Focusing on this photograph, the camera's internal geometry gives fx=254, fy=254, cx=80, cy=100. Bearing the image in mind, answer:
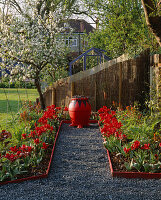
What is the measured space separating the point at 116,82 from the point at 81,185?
458cm

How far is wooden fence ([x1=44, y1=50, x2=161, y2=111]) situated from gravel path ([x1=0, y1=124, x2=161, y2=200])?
3.20 m

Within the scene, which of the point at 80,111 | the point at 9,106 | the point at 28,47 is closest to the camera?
the point at 9,106

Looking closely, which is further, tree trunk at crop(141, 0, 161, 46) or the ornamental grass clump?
tree trunk at crop(141, 0, 161, 46)

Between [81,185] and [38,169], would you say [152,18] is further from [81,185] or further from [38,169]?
[38,169]

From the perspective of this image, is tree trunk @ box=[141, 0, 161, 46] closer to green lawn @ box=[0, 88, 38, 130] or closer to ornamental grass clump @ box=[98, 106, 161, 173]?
ornamental grass clump @ box=[98, 106, 161, 173]

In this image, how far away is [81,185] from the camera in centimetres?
335

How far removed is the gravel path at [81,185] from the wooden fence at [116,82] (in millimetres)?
3200

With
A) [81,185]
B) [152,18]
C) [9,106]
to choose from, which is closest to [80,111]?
[9,106]

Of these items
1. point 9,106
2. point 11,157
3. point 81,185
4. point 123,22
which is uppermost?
point 123,22

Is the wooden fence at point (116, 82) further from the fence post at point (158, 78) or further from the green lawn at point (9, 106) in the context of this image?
the green lawn at point (9, 106)

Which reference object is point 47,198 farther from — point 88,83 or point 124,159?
point 88,83

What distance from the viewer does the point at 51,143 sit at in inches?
207

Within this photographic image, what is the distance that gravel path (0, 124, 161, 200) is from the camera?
304cm

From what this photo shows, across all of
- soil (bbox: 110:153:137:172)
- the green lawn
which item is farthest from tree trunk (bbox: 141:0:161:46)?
the green lawn
